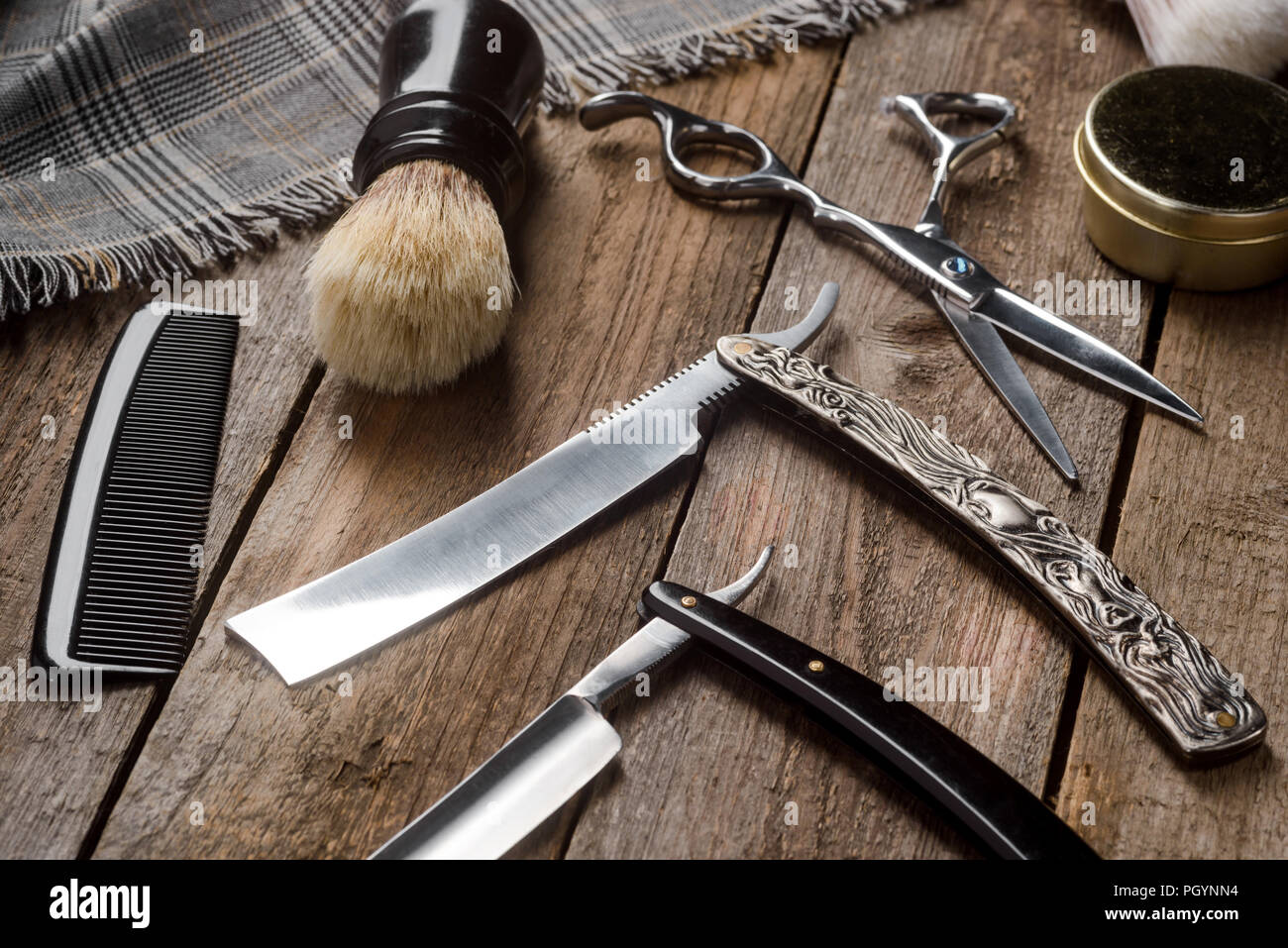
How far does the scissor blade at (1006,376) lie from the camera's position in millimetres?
1020

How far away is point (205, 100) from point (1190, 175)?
3.73ft

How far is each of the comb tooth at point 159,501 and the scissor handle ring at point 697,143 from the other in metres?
0.51

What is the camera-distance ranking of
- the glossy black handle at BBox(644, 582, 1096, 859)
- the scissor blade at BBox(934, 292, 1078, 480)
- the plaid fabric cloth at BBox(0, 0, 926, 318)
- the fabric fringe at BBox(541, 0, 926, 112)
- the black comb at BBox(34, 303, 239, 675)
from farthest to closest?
the fabric fringe at BBox(541, 0, 926, 112) < the plaid fabric cloth at BBox(0, 0, 926, 318) < the scissor blade at BBox(934, 292, 1078, 480) < the black comb at BBox(34, 303, 239, 675) < the glossy black handle at BBox(644, 582, 1096, 859)

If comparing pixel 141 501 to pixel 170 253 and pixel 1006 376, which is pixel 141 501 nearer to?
pixel 170 253

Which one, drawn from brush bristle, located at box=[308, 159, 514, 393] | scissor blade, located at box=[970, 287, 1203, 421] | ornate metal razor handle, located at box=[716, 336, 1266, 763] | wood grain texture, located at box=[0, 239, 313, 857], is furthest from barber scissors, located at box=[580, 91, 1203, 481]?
wood grain texture, located at box=[0, 239, 313, 857]

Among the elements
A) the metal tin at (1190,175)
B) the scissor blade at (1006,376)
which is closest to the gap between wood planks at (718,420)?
the scissor blade at (1006,376)

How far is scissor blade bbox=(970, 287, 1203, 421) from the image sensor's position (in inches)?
40.8

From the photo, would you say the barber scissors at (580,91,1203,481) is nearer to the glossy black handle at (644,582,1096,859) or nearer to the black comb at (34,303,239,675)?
the glossy black handle at (644,582,1096,859)

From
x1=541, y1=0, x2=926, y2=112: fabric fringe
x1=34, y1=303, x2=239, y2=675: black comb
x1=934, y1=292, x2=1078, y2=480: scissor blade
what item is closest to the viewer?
x1=34, y1=303, x2=239, y2=675: black comb

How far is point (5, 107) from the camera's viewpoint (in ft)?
3.94

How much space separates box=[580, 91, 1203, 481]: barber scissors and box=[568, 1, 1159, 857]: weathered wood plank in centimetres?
2

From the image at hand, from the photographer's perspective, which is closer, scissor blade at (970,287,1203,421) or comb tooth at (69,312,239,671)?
comb tooth at (69,312,239,671)

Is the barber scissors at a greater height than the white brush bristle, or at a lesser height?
lesser
